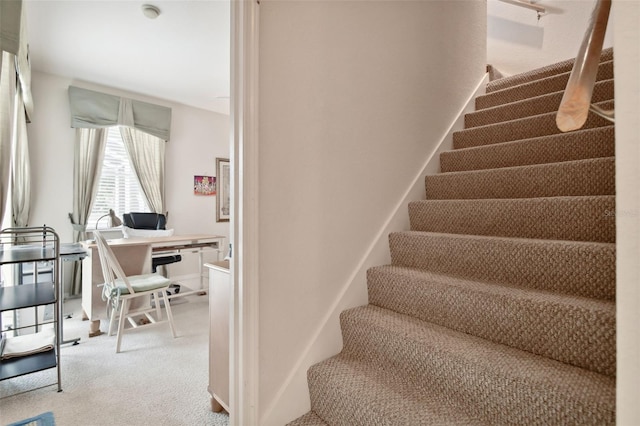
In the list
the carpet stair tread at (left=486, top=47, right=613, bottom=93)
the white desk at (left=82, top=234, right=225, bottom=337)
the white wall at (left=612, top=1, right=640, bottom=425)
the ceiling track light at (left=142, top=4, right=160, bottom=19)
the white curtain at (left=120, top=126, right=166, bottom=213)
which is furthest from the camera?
the white curtain at (left=120, top=126, right=166, bottom=213)

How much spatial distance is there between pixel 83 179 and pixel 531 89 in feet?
16.1

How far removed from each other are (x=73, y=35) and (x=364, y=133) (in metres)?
3.12

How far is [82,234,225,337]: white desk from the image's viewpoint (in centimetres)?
287

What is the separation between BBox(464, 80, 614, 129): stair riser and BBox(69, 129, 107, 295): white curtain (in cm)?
439

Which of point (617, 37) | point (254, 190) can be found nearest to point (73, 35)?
point (254, 190)

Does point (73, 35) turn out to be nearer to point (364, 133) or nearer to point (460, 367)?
point (364, 133)

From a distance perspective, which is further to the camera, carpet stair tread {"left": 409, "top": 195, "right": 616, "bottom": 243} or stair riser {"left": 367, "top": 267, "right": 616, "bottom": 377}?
carpet stair tread {"left": 409, "top": 195, "right": 616, "bottom": 243}

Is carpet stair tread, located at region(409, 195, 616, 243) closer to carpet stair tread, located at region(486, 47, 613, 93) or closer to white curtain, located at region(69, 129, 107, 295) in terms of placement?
carpet stair tread, located at region(486, 47, 613, 93)

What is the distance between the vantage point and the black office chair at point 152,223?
380cm

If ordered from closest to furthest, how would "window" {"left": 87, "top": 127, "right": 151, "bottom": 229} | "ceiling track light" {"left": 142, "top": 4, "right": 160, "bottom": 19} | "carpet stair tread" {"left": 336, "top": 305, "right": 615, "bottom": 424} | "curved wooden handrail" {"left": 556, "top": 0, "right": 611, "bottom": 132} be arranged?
1. "curved wooden handrail" {"left": 556, "top": 0, "right": 611, "bottom": 132}
2. "carpet stair tread" {"left": 336, "top": 305, "right": 615, "bottom": 424}
3. "ceiling track light" {"left": 142, "top": 4, "right": 160, "bottom": 19}
4. "window" {"left": 87, "top": 127, "right": 151, "bottom": 229}

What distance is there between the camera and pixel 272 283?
130 centimetres

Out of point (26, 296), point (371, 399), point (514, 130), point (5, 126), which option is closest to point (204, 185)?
point (26, 296)

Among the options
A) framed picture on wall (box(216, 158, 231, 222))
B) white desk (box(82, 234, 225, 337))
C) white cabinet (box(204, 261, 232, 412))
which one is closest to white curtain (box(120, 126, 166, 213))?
framed picture on wall (box(216, 158, 231, 222))

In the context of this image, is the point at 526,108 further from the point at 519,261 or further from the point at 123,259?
the point at 123,259
